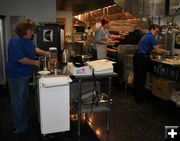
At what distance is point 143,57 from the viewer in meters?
4.56

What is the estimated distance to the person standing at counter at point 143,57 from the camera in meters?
4.55

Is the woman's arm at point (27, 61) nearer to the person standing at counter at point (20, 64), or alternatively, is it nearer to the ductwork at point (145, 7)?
the person standing at counter at point (20, 64)

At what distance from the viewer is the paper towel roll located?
292cm

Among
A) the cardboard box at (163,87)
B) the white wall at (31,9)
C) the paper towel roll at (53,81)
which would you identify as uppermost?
the white wall at (31,9)

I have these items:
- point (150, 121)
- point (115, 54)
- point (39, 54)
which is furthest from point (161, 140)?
point (115, 54)

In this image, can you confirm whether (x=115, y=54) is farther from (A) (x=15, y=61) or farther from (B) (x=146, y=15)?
(A) (x=15, y=61)

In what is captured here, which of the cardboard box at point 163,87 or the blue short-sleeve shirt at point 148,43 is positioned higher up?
the blue short-sleeve shirt at point 148,43

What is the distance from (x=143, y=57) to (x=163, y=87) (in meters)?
0.67

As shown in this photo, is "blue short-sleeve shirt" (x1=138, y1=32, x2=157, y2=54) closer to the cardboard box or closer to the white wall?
the cardboard box

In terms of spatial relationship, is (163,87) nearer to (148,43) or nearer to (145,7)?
(148,43)

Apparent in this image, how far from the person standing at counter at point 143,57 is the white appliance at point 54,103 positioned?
78.7 inches

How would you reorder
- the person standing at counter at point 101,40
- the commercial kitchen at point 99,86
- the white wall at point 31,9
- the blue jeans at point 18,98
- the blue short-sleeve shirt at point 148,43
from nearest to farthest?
the commercial kitchen at point 99,86 < the blue jeans at point 18,98 < the blue short-sleeve shirt at point 148,43 < the white wall at point 31,9 < the person standing at counter at point 101,40

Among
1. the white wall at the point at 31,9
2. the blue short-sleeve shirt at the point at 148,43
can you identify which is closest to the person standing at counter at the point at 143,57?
the blue short-sleeve shirt at the point at 148,43

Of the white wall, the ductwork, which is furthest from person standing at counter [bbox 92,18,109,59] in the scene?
the white wall
